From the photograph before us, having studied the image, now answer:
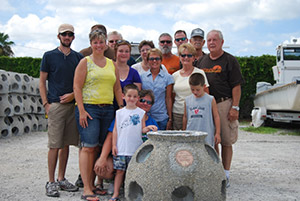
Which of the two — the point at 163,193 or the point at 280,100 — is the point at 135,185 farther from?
the point at 280,100

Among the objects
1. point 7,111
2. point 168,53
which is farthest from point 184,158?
point 7,111

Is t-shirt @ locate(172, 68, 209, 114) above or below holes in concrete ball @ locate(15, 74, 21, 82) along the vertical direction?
below

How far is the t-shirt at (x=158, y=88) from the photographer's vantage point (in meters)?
4.75

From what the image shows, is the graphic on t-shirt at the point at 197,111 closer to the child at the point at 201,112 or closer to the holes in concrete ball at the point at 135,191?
the child at the point at 201,112

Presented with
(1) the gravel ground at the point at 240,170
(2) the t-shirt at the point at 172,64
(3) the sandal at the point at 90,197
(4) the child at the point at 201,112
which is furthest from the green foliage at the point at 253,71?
(3) the sandal at the point at 90,197

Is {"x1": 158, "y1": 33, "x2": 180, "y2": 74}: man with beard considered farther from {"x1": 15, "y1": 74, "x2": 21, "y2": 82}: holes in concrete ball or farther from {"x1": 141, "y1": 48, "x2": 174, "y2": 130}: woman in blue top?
{"x1": 15, "y1": 74, "x2": 21, "y2": 82}: holes in concrete ball

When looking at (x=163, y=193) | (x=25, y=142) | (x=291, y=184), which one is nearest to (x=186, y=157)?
(x=163, y=193)

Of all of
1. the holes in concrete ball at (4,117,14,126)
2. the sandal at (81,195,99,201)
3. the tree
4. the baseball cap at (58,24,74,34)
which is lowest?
the sandal at (81,195,99,201)

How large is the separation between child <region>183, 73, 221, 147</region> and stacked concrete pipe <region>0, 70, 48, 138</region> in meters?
7.74

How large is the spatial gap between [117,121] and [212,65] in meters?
1.72

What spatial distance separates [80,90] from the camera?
169 inches

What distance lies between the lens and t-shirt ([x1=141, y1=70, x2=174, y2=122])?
475 cm

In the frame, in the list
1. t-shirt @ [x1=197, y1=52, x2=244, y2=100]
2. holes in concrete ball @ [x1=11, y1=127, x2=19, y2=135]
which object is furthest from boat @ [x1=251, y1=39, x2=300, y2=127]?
holes in concrete ball @ [x1=11, y1=127, x2=19, y2=135]

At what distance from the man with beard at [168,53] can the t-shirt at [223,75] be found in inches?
23.6
